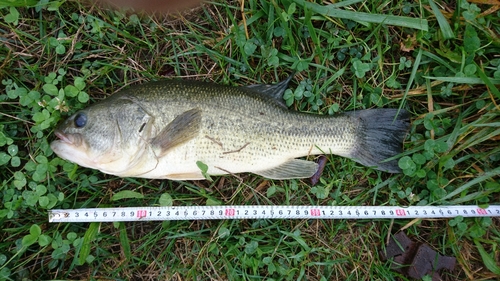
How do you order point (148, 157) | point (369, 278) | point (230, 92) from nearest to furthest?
1. point (148, 157)
2. point (230, 92)
3. point (369, 278)

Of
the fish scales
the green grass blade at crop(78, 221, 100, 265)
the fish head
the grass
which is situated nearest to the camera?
the fish head

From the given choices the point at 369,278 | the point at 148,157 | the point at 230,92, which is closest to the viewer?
the point at 148,157

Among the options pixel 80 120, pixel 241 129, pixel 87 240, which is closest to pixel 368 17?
pixel 241 129

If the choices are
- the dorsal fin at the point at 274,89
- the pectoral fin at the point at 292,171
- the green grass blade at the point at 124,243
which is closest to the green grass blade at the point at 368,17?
the dorsal fin at the point at 274,89

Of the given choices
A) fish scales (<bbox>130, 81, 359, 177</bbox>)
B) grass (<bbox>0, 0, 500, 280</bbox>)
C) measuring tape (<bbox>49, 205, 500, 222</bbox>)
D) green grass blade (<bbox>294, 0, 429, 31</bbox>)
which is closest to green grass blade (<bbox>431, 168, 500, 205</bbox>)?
grass (<bbox>0, 0, 500, 280</bbox>)

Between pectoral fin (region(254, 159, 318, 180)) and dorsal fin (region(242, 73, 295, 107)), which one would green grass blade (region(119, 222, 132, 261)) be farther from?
dorsal fin (region(242, 73, 295, 107))

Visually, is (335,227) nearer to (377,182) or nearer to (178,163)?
(377,182)

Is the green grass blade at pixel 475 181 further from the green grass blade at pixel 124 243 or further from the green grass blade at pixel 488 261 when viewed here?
the green grass blade at pixel 124 243

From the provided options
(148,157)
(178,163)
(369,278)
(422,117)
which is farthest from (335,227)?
(148,157)
